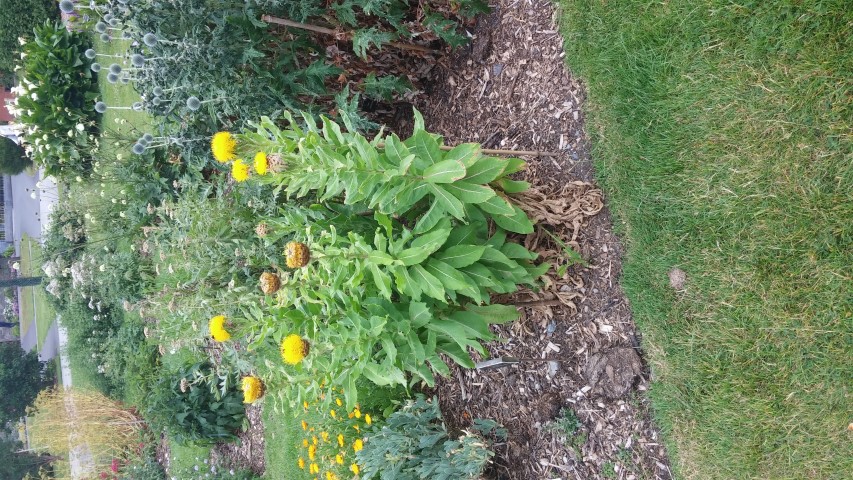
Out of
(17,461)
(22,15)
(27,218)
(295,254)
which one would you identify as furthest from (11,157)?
(295,254)

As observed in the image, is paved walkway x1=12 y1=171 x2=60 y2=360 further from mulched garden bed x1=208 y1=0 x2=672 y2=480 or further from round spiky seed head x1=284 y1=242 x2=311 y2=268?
round spiky seed head x1=284 y1=242 x2=311 y2=268

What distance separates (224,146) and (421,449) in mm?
2333

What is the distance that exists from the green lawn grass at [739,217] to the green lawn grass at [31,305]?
1439 cm

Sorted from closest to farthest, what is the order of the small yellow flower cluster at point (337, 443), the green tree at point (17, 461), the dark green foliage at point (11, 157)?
the small yellow flower cluster at point (337, 443) < the green tree at point (17, 461) < the dark green foliage at point (11, 157)

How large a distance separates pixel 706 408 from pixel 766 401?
0.27 meters

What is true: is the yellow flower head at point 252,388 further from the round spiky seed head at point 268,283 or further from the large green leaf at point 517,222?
the large green leaf at point 517,222

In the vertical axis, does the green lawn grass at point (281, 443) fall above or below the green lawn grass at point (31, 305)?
above

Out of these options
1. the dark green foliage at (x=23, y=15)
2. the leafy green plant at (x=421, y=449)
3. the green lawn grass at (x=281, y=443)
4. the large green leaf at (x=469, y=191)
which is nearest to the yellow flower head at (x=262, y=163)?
the large green leaf at (x=469, y=191)

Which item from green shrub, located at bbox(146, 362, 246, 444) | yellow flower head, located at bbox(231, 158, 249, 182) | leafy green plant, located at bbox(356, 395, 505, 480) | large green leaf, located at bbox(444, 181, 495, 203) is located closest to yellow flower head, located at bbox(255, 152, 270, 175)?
yellow flower head, located at bbox(231, 158, 249, 182)

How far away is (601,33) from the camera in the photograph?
125 inches

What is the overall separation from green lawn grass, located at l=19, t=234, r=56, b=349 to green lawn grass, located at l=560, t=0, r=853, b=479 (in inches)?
566

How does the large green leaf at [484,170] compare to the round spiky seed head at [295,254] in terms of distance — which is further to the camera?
the large green leaf at [484,170]

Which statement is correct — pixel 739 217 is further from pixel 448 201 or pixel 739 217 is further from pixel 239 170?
pixel 239 170

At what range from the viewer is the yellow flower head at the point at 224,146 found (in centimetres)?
282
